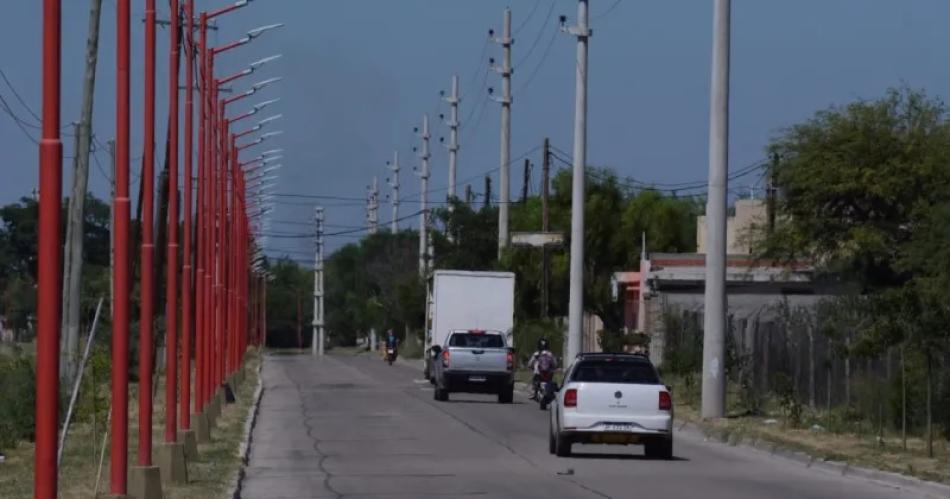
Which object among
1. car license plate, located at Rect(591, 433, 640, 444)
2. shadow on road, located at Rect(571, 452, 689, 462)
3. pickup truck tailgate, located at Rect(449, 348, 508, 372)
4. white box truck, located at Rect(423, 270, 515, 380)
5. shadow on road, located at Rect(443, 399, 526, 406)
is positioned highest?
white box truck, located at Rect(423, 270, 515, 380)

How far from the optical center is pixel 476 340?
166 feet

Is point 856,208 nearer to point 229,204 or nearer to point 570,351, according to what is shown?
point 570,351

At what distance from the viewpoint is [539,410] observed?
46594 mm

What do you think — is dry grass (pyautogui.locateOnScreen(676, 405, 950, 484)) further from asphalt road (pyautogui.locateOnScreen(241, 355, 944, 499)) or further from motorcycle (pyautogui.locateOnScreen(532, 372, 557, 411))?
motorcycle (pyautogui.locateOnScreen(532, 372, 557, 411))

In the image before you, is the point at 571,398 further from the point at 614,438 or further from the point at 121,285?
the point at 121,285

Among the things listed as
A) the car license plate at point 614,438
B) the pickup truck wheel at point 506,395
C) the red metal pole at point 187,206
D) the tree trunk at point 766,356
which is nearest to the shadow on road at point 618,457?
the car license plate at point 614,438

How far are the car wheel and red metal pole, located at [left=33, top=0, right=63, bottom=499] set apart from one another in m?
18.8

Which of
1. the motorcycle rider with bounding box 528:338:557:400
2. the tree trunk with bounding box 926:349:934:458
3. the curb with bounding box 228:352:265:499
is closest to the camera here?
the curb with bounding box 228:352:265:499

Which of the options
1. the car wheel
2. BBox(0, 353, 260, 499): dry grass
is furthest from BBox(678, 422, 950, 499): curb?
BBox(0, 353, 260, 499): dry grass

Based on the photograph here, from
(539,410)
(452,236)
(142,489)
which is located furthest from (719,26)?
(452,236)

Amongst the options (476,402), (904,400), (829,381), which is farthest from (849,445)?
(476,402)

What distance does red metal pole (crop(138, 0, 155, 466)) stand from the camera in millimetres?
20000

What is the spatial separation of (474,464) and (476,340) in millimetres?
22560

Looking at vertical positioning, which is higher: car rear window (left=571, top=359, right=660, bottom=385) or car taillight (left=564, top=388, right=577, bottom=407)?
car rear window (left=571, top=359, right=660, bottom=385)
